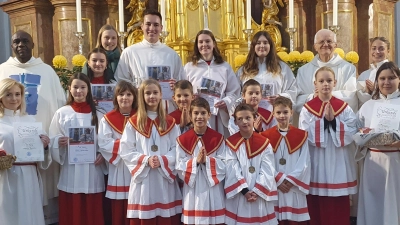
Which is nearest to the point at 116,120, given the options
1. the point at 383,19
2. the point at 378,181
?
the point at 378,181

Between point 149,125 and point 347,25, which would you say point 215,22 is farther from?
point 149,125

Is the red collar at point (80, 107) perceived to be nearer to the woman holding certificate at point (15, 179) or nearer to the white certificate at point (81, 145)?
the white certificate at point (81, 145)

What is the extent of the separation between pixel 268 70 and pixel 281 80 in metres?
0.16

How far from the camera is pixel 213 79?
5492 mm

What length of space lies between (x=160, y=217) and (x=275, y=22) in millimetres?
3842

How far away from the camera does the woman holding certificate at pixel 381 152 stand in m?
4.88

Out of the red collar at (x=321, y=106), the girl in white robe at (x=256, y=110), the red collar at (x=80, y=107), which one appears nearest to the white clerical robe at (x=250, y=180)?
the girl in white robe at (x=256, y=110)

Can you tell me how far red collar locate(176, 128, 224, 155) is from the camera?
4.79 metres

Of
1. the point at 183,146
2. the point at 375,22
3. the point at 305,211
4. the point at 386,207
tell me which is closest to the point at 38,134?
the point at 183,146

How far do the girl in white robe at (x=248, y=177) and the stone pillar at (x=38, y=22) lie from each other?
4.06 m

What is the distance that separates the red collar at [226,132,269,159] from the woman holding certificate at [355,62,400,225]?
2.71 ft

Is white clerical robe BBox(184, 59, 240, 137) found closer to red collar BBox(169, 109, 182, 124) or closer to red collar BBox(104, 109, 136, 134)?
red collar BBox(169, 109, 182, 124)

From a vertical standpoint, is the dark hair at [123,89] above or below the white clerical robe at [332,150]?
above

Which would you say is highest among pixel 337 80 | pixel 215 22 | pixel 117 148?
pixel 215 22
